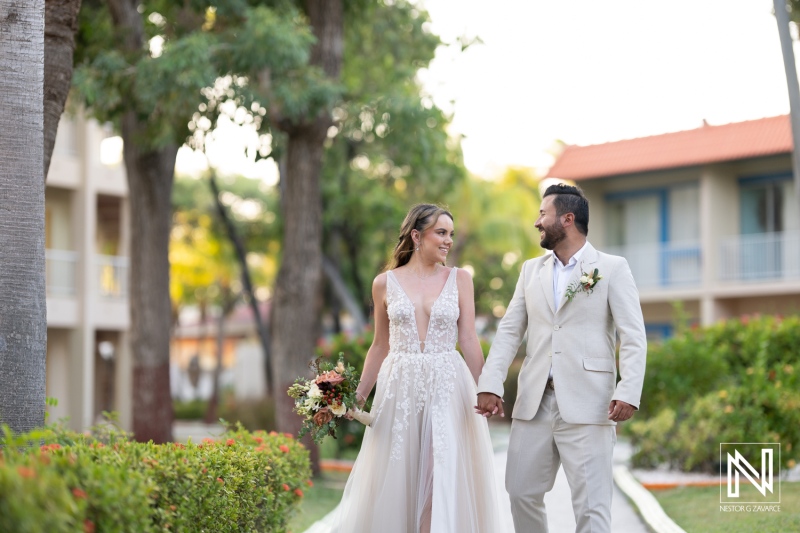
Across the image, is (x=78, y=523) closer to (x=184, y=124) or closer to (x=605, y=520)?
(x=605, y=520)

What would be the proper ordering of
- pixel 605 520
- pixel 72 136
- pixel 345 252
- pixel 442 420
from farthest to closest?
pixel 345 252, pixel 72 136, pixel 442 420, pixel 605 520

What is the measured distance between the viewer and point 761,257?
93.8ft

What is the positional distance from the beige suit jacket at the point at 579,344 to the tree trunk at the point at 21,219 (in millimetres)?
2832

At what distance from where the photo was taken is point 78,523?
4.50m

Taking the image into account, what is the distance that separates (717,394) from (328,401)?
29.6 ft

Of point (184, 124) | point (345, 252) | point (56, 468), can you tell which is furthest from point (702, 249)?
point (56, 468)

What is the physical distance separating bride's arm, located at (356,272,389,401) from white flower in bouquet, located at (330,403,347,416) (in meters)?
0.27

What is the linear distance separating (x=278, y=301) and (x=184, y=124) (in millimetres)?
2703

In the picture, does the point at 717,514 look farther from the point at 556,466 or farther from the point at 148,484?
the point at 148,484

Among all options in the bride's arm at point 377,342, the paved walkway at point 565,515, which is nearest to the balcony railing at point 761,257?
the paved walkway at point 565,515

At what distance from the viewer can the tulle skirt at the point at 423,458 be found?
723cm

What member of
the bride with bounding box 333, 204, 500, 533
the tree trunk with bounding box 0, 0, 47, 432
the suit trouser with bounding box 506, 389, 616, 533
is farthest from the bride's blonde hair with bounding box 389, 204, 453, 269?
the tree trunk with bounding box 0, 0, 47, 432

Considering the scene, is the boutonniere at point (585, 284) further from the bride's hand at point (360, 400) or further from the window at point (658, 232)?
the window at point (658, 232)

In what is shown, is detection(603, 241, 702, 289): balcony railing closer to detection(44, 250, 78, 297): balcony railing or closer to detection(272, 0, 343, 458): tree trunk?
detection(44, 250, 78, 297): balcony railing
